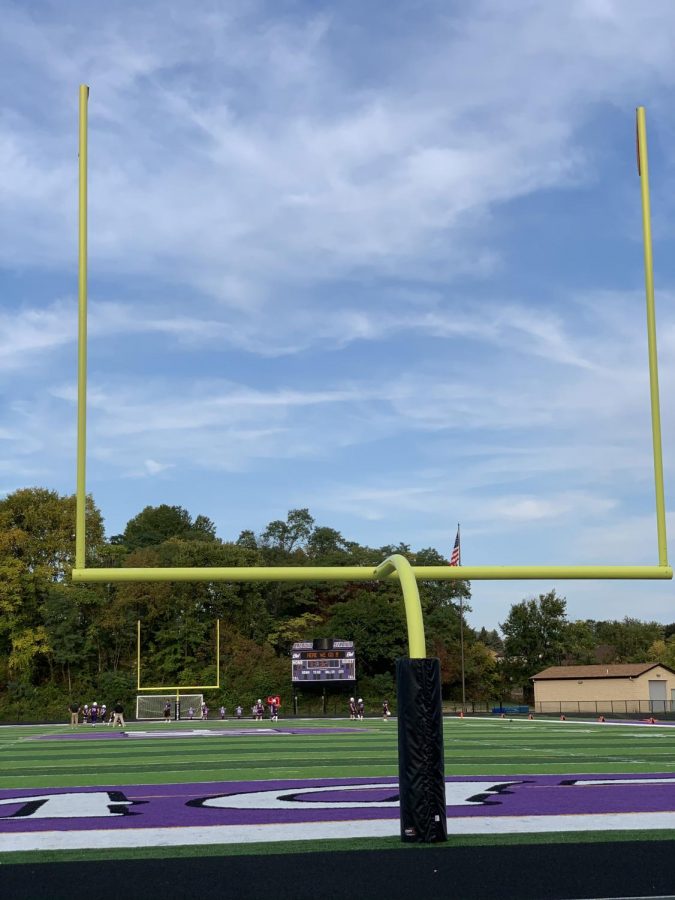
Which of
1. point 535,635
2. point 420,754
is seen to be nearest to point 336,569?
point 420,754

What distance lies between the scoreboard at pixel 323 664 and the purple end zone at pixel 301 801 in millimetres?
28903

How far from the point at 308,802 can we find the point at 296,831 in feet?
5.73

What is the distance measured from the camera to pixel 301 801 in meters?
9.05

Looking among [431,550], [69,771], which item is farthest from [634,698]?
[69,771]

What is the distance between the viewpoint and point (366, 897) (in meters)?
5.15

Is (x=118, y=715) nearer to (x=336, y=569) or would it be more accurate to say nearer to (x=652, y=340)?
(x=336, y=569)

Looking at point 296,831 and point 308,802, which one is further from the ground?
point 296,831

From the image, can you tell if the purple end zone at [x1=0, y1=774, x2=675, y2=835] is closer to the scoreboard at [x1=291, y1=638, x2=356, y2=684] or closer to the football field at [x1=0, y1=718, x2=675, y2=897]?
the football field at [x1=0, y1=718, x2=675, y2=897]

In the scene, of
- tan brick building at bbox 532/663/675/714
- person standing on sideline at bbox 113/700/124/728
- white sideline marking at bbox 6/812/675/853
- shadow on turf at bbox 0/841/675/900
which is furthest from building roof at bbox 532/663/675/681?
shadow on turf at bbox 0/841/675/900

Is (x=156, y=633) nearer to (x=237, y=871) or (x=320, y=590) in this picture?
(x=320, y=590)

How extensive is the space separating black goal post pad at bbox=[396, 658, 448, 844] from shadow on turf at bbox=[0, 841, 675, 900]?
0.18 meters

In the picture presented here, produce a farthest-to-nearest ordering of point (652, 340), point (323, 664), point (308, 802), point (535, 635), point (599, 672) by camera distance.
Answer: point (535, 635), point (599, 672), point (323, 664), point (308, 802), point (652, 340)

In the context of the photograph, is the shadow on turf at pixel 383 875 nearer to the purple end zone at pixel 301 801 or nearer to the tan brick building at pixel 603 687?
the purple end zone at pixel 301 801

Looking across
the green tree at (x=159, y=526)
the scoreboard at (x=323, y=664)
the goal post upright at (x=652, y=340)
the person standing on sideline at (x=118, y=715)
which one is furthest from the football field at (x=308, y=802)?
the green tree at (x=159, y=526)
